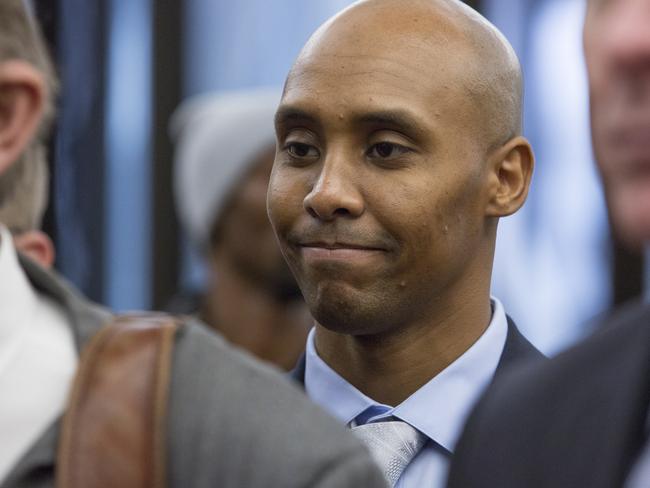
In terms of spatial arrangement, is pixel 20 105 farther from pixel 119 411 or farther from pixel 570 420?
pixel 570 420

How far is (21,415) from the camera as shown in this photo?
5.65ft

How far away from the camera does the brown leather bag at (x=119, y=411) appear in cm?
160

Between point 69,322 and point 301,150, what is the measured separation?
0.74 metres

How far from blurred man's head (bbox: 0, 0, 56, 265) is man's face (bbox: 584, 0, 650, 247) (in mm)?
959

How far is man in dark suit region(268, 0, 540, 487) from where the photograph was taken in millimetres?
2365

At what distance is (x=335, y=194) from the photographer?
2340 mm

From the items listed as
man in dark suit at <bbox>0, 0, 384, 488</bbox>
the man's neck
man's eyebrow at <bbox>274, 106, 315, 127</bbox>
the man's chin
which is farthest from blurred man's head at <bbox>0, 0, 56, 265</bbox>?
the man's neck

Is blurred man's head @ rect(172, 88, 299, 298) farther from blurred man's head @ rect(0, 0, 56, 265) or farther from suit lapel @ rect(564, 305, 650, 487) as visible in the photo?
suit lapel @ rect(564, 305, 650, 487)

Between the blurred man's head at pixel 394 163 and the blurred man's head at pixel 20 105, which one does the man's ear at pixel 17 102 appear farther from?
the blurred man's head at pixel 394 163

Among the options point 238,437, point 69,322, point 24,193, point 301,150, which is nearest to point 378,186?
point 301,150

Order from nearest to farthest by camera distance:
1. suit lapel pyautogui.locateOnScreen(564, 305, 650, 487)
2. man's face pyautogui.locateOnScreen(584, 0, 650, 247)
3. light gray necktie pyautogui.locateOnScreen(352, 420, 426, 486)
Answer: man's face pyautogui.locateOnScreen(584, 0, 650, 247) < suit lapel pyautogui.locateOnScreen(564, 305, 650, 487) < light gray necktie pyautogui.locateOnScreen(352, 420, 426, 486)

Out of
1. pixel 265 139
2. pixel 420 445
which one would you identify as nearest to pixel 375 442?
pixel 420 445

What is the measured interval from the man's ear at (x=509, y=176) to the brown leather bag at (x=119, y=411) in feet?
3.03

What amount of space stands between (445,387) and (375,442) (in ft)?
0.58
